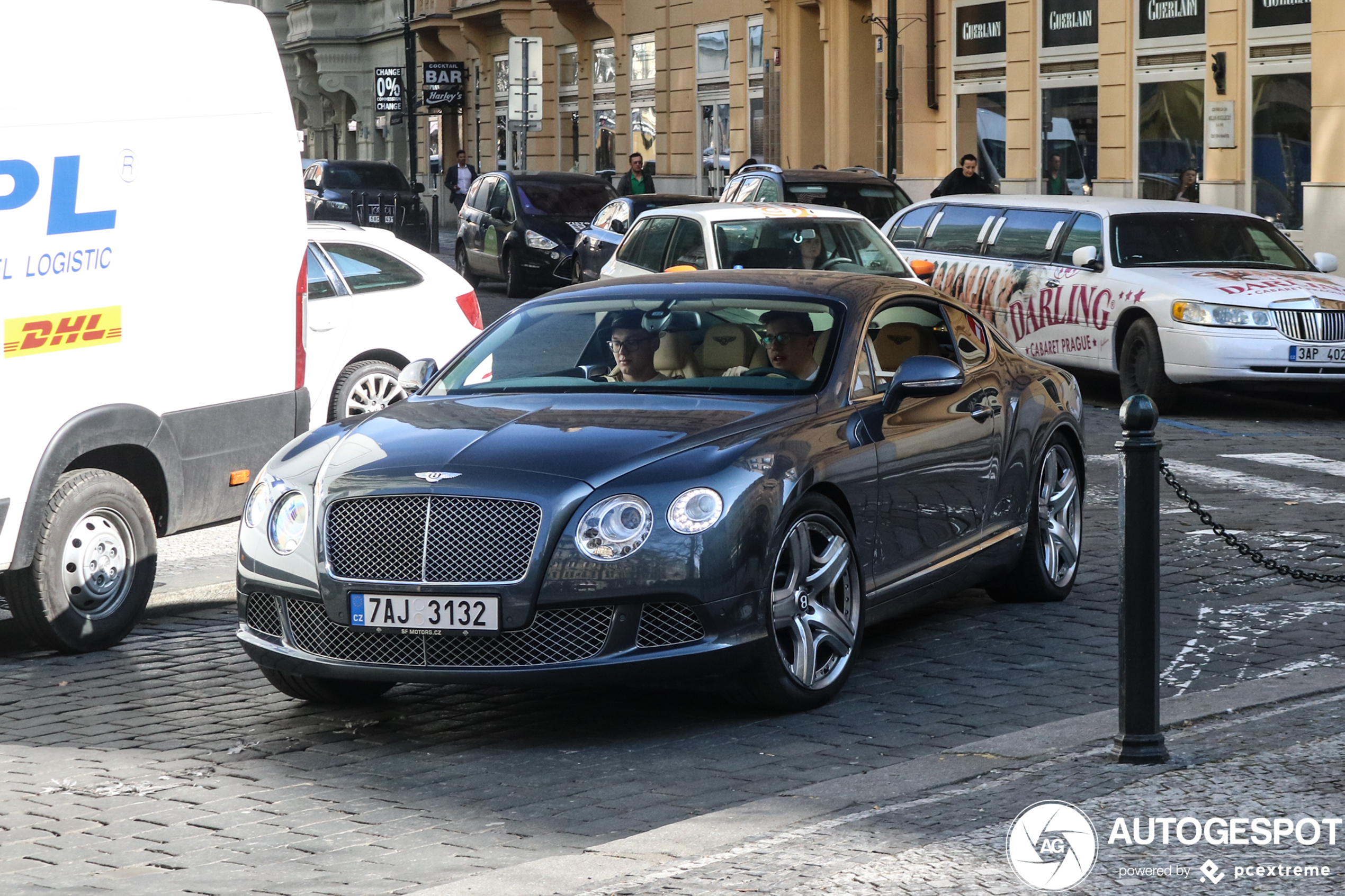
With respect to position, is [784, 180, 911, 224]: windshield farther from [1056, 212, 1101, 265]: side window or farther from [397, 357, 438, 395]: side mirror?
[397, 357, 438, 395]: side mirror

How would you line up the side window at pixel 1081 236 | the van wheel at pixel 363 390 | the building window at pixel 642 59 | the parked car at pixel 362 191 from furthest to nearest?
the building window at pixel 642 59 < the parked car at pixel 362 191 < the side window at pixel 1081 236 < the van wheel at pixel 363 390

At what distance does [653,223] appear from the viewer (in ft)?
55.7

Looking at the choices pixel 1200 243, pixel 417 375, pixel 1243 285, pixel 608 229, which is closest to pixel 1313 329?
pixel 1243 285

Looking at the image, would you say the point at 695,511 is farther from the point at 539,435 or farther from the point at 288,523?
the point at 288,523

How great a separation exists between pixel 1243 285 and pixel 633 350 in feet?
28.1

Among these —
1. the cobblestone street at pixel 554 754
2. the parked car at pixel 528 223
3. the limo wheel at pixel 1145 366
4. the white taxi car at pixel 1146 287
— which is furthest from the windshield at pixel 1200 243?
the parked car at pixel 528 223

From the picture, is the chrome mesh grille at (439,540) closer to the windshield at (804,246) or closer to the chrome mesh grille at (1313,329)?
the windshield at (804,246)

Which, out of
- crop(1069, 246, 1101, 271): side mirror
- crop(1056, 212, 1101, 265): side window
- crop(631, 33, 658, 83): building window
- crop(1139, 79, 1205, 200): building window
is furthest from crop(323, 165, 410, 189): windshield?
crop(1069, 246, 1101, 271): side mirror

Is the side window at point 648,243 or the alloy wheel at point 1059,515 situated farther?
the side window at point 648,243

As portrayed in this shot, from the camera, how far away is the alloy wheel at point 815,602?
6.30 metres

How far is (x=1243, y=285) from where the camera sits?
47.8ft

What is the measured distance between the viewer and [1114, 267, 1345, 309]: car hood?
14367mm

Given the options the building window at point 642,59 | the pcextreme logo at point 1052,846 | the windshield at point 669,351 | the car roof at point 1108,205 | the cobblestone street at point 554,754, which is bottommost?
the cobblestone street at point 554,754

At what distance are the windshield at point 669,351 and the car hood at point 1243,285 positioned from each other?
801 cm
